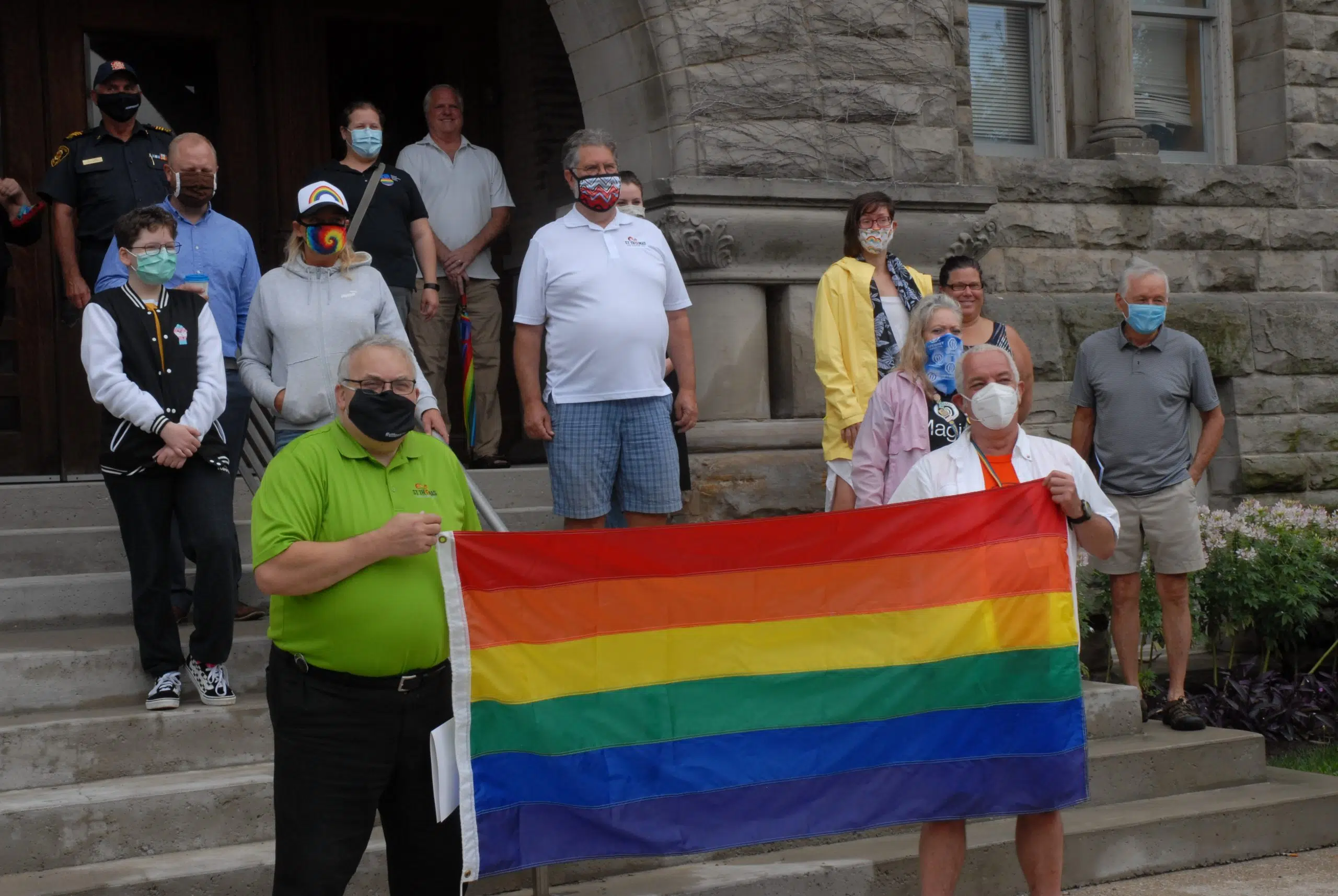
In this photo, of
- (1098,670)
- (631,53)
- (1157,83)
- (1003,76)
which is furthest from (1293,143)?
(631,53)

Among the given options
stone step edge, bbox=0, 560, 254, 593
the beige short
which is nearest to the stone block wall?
the beige short

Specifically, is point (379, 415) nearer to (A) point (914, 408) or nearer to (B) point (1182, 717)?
(A) point (914, 408)

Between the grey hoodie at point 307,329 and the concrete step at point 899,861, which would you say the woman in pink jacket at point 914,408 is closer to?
the concrete step at point 899,861

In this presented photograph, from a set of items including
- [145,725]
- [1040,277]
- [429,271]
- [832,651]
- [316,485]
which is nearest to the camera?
[316,485]

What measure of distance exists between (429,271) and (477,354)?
110 centimetres

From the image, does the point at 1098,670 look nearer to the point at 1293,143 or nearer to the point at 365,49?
the point at 1293,143

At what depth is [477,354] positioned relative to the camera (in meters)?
8.85

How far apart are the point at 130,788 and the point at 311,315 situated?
6.27ft

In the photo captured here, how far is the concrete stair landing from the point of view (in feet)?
16.8

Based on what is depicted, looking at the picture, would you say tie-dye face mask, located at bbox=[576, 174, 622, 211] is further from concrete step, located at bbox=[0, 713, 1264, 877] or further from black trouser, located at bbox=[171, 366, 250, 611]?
concrete step, located at bbox=[0, 713, 1264, 877]

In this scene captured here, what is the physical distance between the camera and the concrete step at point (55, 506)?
730 cm

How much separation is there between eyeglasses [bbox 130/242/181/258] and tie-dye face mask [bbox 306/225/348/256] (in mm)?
545

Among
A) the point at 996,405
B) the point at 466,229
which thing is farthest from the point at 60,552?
the point at 996,405

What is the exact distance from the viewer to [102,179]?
7.23 metres
